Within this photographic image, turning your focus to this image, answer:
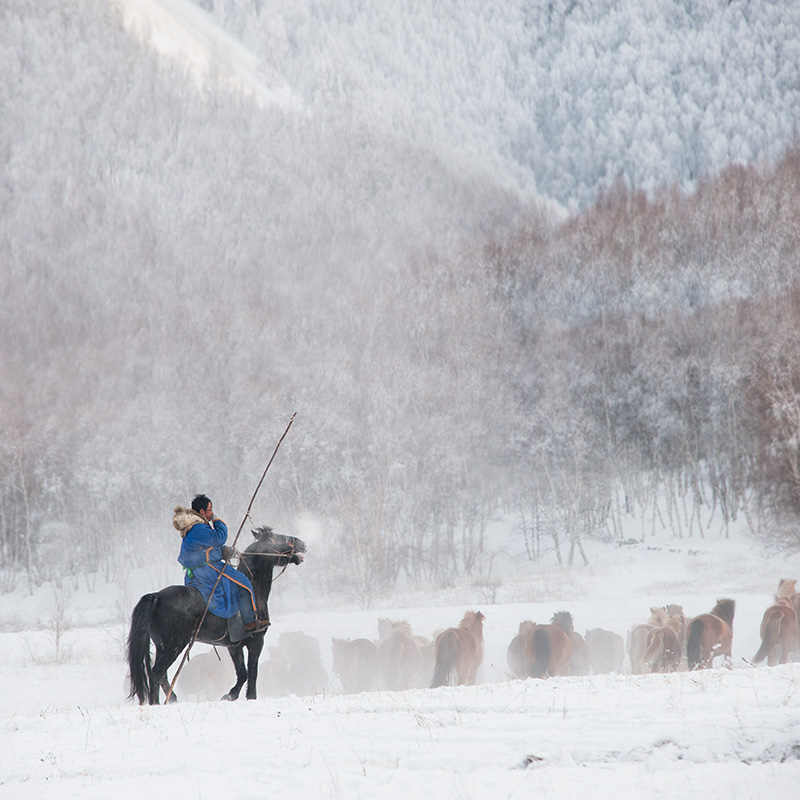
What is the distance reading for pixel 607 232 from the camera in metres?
61.2

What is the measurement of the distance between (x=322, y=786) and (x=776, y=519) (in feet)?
88.2

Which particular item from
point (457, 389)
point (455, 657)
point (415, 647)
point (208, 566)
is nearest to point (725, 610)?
point (455, 657)

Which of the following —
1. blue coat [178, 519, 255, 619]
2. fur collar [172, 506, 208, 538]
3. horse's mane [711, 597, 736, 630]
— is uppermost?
fur collar [172, 506, 208, 538]

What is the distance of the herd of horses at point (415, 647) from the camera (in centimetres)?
749

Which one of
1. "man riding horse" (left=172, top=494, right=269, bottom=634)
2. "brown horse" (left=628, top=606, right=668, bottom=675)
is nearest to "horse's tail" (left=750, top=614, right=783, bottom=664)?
"brown horse" (left=628, top=606, right=668, bottom=675)

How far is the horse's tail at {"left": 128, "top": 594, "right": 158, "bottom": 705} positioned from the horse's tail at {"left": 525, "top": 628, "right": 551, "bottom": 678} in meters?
7.24

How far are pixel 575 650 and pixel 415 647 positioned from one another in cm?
363

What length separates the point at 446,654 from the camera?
11008mm

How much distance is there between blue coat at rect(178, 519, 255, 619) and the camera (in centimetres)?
762

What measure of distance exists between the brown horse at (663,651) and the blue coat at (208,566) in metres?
7.31

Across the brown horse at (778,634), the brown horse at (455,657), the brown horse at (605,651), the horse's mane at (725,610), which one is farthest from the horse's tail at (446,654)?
the horse's mane at (725,610)

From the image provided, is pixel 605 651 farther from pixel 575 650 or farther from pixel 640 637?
pixel 640 637

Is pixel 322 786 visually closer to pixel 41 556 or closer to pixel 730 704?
pixel 730 704

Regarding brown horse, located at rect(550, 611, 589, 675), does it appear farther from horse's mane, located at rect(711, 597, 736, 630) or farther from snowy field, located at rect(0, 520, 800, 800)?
snowy field, located at rect(0, 520, 800, 800)
